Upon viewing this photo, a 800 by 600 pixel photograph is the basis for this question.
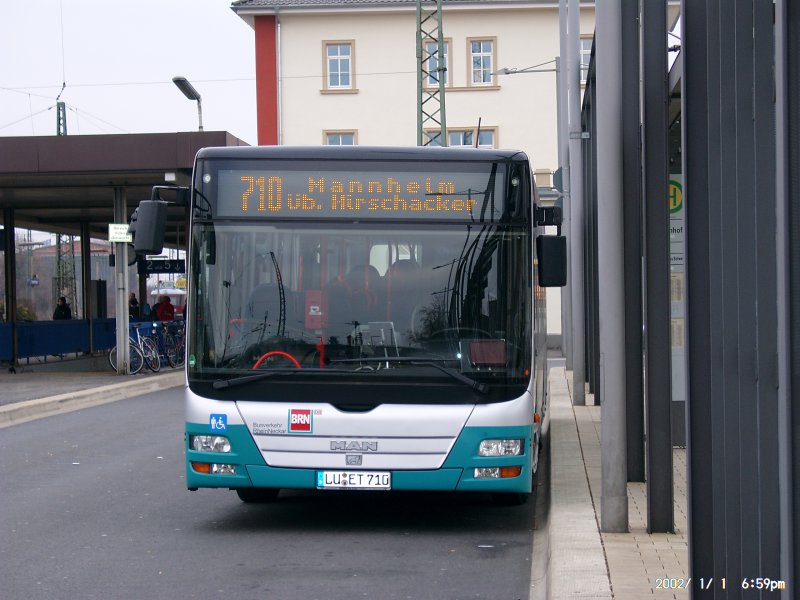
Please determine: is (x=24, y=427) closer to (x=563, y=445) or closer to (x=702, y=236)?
(x=563, y=445)

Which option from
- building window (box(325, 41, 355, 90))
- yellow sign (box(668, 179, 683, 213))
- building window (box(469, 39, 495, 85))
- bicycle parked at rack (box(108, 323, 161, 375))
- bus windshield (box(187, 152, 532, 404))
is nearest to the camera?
bus windshield (box(187, 152, 532, 404))

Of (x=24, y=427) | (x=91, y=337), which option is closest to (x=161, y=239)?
(x=24, y=427)

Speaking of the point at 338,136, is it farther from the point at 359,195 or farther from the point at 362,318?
the point at 362,318

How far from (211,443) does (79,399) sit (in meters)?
12.7

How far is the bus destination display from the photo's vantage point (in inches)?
352

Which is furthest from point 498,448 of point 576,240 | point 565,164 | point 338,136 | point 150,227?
point 338,136

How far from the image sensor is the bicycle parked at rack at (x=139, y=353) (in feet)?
90.7

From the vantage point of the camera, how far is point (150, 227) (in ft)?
30.0

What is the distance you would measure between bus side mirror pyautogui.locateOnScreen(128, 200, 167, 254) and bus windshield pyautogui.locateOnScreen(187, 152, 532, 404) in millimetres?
323

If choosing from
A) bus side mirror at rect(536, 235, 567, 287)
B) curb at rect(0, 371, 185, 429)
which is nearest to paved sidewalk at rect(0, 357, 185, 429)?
curb at rect(0, 371, 185, 429)

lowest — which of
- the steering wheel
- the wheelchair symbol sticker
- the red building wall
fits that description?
the wheelchair symbol sticker

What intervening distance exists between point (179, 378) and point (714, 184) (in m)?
22.8

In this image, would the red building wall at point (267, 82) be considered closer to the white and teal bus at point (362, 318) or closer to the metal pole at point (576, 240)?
the metal pole at point (576, 240)

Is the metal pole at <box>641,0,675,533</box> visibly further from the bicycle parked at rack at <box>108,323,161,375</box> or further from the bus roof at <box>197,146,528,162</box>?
the bicycle parked at rack at <box>108,323,161,375</box>
